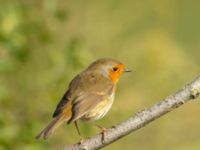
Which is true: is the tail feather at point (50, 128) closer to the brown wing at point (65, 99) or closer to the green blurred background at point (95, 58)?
the brown wing at point (65, 99)

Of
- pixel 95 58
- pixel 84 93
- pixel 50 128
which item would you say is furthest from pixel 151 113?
pixel 95 58

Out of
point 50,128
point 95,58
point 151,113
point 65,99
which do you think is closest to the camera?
→ point 151,113

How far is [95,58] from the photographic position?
7.83 metres

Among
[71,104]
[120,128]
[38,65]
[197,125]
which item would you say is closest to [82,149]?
[120,128]

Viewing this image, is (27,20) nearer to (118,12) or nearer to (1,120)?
(1,120)

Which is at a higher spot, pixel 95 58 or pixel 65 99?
pixel 95 58

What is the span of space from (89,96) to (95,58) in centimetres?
268

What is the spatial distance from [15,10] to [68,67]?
1.98 ft

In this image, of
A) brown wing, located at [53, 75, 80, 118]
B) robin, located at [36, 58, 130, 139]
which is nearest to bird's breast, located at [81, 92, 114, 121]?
robin, located at [36, 58, 130, 139]

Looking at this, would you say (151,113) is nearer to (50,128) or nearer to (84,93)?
(50,128)

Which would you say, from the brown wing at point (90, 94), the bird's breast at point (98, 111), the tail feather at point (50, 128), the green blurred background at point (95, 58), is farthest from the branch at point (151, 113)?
the green blurred background at point (95, 58)

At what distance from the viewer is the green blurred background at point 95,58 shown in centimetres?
570

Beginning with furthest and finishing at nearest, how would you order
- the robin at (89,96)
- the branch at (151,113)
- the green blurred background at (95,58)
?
the green blurred background at (95,58) < the robin at (89,96) < the branch at (151,113)

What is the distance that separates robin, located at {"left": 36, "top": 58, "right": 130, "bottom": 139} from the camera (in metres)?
4.90
